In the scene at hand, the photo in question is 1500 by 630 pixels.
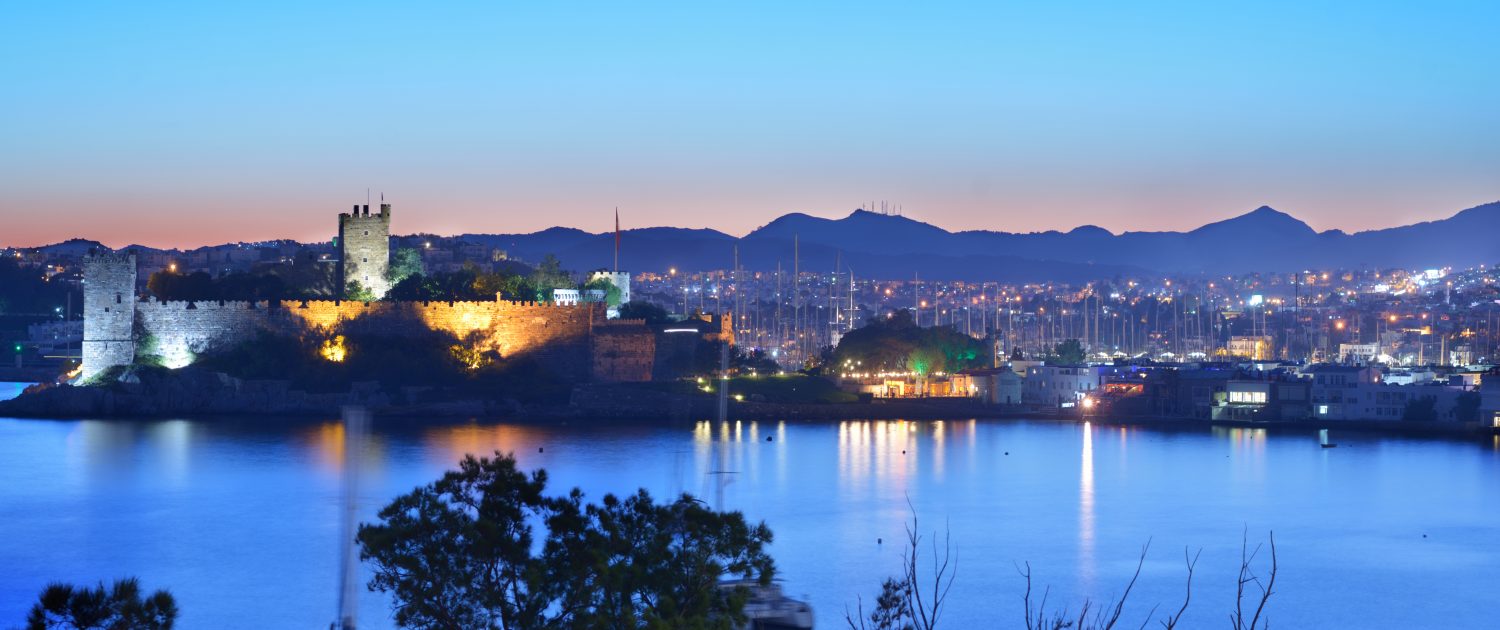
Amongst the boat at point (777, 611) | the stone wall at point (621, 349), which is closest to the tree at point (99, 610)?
the boat at point (777, 611)

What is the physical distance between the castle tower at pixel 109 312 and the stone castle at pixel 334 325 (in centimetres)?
2

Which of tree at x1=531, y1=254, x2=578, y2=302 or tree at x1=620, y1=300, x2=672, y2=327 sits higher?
tree at x1=531, y1=254, x2=578, y2=302

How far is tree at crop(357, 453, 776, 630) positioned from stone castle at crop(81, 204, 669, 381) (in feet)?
A: 81.2

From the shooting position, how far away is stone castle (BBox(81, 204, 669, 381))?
33.6 metres

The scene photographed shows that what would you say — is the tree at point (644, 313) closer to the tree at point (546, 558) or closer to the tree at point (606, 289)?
the tree at point (606, 289)

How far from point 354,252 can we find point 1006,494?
51.8 feet

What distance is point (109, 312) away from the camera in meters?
33.3

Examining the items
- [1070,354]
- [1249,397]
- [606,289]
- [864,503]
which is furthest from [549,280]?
[1070,354]

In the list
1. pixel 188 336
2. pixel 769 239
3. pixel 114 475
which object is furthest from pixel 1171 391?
pixel 769 239

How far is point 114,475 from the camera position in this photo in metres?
25.4

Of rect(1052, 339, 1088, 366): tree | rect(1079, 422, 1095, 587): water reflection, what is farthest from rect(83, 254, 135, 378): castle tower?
rect(1052, 339, 1088, 366): tree

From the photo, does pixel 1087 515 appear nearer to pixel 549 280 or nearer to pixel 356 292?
pixel 356 292

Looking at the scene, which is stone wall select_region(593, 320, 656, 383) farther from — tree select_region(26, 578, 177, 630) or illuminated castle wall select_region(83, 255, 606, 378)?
tree select_region(26, 578, 177, 630)

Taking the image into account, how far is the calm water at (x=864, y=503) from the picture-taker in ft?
56.6
